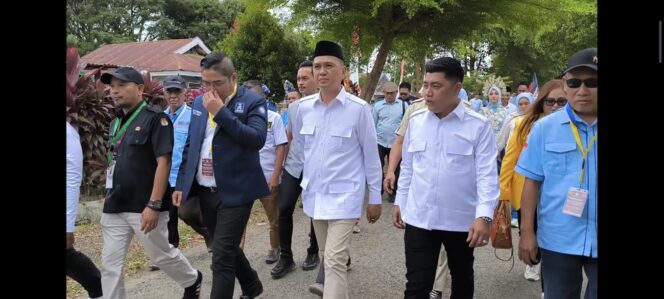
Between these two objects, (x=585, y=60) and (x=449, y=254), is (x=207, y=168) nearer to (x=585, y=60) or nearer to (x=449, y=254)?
(x=449, y=254)

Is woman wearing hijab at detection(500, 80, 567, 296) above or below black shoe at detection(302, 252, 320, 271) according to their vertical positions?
above

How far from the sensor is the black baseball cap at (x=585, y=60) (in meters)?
2.63

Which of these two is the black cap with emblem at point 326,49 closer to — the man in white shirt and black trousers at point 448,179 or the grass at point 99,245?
the man in white shirt and black trousers at point 448,179

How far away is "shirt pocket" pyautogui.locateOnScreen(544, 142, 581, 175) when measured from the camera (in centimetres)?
271

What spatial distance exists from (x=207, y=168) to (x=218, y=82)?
0.68 metres

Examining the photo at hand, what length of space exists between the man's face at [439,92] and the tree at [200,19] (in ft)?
114

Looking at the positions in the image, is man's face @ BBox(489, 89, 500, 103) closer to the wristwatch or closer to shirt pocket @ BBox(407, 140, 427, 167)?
shirt pocket @ BBox(407, 140, 427, 167)

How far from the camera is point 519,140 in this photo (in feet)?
12.6

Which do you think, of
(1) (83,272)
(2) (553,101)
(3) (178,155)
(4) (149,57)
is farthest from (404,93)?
(4) (149,57)

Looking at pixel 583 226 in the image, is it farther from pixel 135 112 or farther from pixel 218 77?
pixel 135 112

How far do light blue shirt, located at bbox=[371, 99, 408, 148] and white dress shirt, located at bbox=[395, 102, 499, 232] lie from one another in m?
5.19

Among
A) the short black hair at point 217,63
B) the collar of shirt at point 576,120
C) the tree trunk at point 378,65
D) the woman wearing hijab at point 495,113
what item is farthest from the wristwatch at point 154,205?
the tree trunk at point 378,65

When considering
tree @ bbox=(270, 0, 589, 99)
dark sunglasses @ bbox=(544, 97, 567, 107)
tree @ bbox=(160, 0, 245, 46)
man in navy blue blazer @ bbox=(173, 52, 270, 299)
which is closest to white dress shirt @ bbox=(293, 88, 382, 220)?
man in navy blue blazer @ bbox=(173, 52, 270, 299)
